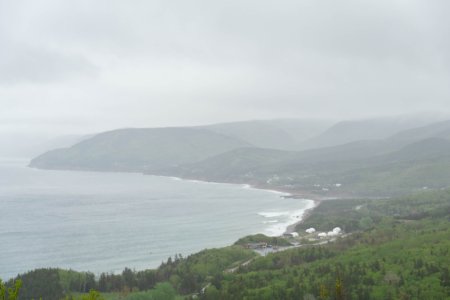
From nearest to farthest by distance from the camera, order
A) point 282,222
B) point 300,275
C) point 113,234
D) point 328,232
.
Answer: point 300,275, point 328,232, point 113,234, point 282,222

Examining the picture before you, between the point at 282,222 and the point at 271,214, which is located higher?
the point at 271,214

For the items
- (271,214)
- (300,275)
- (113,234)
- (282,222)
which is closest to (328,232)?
(282,222)

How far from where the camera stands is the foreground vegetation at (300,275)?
7019 centimetres

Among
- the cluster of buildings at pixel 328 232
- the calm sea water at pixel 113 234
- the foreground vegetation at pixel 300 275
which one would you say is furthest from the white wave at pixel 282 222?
the foreground vegetation at pixel 300 275

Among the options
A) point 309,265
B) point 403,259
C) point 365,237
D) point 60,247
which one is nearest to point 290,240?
point 365,237

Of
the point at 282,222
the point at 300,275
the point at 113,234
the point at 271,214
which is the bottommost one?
the point at 282,222

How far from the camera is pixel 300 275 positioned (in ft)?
267

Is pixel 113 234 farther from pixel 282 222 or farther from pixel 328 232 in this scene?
pixel 328 232

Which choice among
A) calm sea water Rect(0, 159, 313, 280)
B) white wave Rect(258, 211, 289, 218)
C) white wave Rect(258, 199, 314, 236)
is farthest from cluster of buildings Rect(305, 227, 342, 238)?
white wave Rect(258, 211, 289, 218)

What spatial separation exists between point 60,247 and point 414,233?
92979 mm

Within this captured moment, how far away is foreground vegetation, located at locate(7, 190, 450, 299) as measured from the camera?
70188 millimetres

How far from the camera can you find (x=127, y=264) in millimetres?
115312

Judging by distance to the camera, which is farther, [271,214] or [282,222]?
[271,214]

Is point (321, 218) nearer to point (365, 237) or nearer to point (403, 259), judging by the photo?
point (365, 237)
